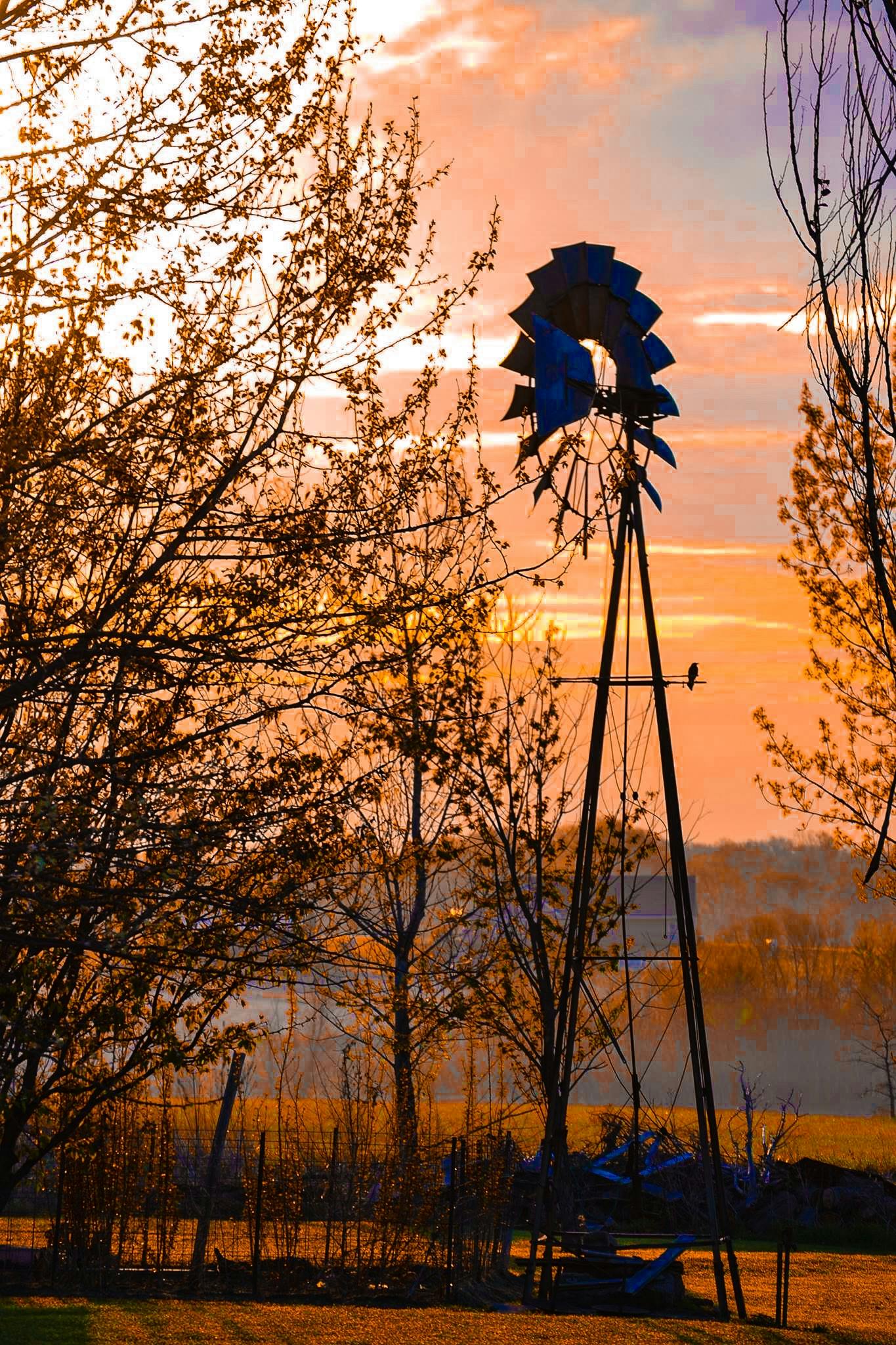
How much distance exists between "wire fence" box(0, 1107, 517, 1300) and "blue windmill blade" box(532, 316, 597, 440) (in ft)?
21.0

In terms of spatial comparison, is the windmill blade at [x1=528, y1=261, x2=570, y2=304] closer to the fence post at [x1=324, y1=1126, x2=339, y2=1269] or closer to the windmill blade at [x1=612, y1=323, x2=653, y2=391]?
the windmill blade at [x1=612, y1=323, x2=653, y2=391]

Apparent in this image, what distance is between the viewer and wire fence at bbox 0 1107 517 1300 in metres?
12.3

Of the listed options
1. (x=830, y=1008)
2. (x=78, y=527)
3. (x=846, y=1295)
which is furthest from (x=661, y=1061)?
(x=78, y=527)

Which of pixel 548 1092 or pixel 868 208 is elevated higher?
pixel 868 208

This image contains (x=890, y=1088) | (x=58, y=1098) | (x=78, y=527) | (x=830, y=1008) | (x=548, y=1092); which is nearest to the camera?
(x=78, y=527)

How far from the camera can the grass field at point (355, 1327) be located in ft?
31.9

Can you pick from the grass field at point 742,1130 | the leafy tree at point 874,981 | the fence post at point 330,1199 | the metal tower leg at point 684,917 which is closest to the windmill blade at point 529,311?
the metal tower leg at point 684,917

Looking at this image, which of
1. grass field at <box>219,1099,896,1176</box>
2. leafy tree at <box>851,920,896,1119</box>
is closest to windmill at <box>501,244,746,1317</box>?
grass field at <box>219,1099,896,1176</box>

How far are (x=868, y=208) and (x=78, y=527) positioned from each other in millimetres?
4567

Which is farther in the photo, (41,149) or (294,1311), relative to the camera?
(294,1311)

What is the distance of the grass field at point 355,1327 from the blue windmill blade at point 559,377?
22.0 feet

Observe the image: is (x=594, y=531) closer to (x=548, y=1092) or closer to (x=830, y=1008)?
(x=548, y=1092)

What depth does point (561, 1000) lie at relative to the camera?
11.6 metres

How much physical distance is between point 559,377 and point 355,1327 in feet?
23.9
